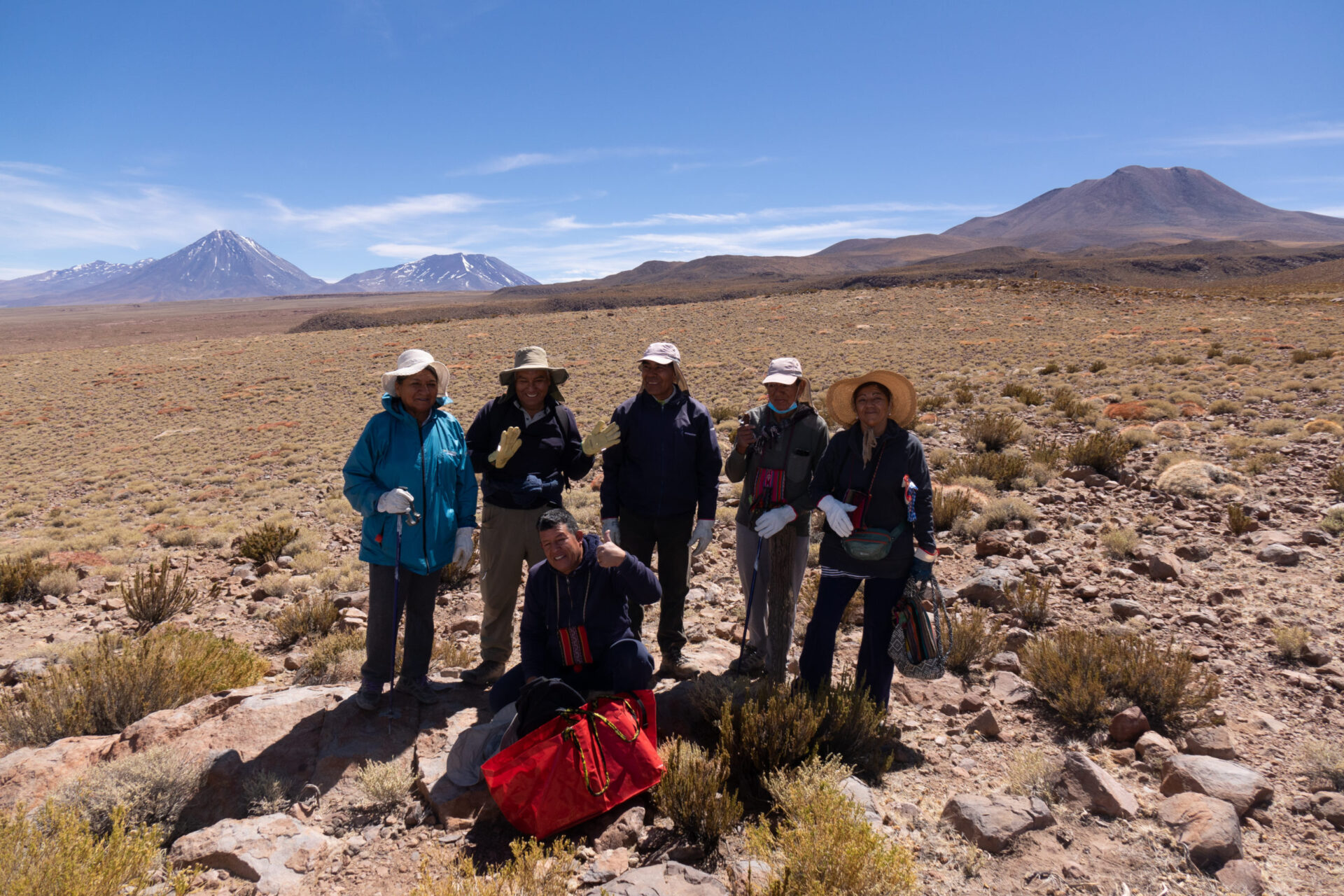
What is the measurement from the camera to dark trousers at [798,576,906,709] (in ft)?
11.2

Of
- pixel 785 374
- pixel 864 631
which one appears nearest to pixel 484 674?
pixel 864 631

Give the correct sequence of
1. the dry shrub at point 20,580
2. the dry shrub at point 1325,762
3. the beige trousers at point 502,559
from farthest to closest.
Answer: the dry shrub at point 20,580, the beige trousers at point 502,559, the dry shrub at point 1325,762

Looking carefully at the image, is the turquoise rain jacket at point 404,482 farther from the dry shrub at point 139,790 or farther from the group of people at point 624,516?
the dry shrub at point 139,790

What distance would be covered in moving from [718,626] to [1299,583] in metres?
4.35

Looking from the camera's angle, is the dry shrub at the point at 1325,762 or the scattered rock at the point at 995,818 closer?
the scattered rock at the point at 995,818

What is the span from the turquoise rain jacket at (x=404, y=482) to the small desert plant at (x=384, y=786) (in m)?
0.96

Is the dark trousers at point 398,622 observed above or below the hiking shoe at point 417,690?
above

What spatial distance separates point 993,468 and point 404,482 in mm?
7036

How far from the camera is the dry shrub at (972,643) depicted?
13.8 ft

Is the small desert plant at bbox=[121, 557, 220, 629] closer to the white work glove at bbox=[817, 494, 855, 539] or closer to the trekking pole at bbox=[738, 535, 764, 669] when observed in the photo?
the trekking pole at bbox=[738, 535, 764, 669]

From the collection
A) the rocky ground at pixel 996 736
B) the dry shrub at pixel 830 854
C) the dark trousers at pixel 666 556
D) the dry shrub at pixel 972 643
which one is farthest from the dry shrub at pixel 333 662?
the dry shrub at pixel 972 643

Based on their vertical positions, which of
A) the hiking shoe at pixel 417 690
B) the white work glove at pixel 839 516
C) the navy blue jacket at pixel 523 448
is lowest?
the hiking shoe at pixel 417 690

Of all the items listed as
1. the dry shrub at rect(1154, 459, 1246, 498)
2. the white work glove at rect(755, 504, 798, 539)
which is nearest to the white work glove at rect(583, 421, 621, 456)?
the white work glove at rect(755, 504, 798, 539)

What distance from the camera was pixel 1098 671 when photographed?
3.60 meters
